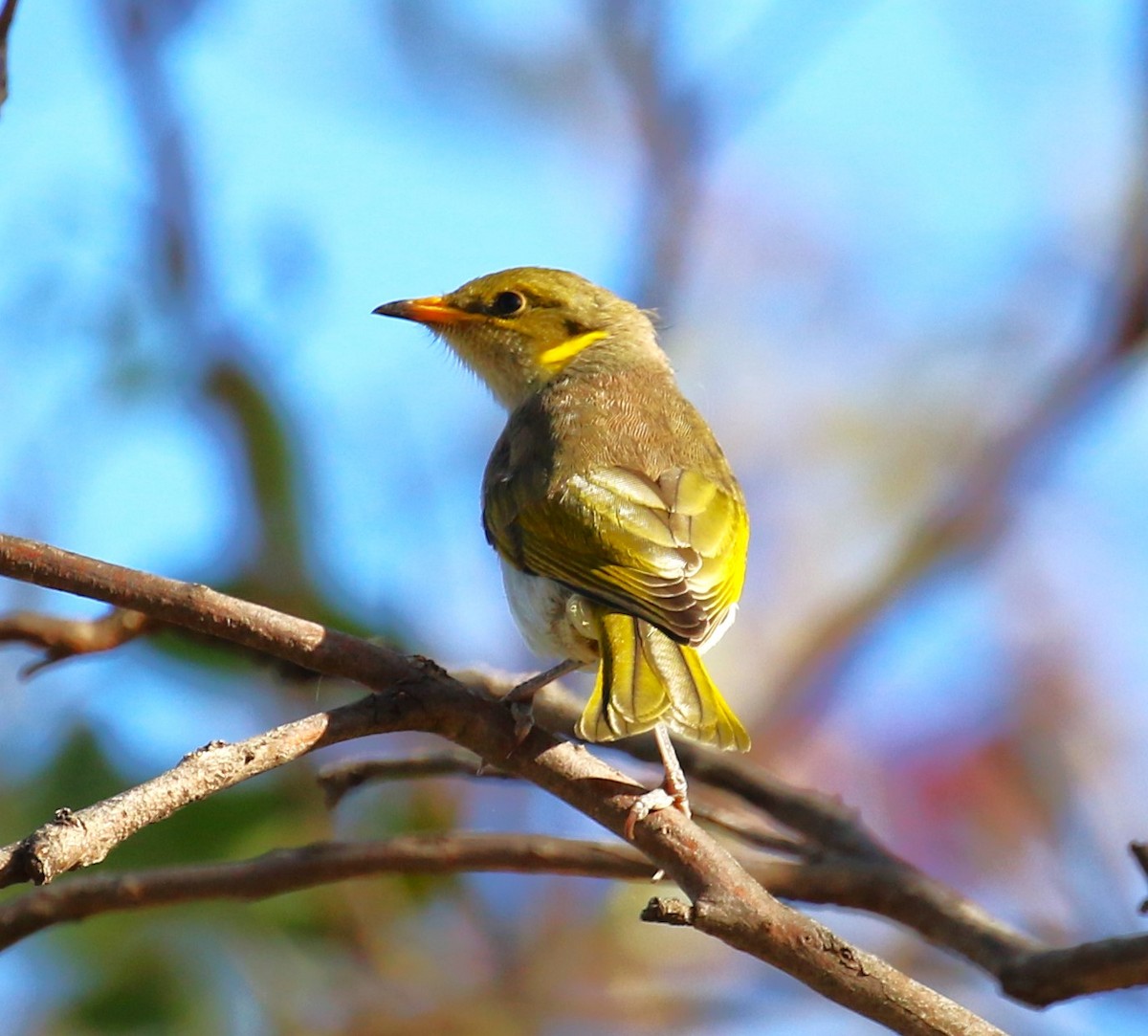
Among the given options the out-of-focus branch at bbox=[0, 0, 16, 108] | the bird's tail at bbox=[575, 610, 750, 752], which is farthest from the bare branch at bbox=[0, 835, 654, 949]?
the out-of-focus branch at bbox=[0, 0, 16, 108]

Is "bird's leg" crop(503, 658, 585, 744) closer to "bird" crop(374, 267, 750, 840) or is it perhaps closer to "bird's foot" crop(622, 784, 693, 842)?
"bird" crop(374, 267, 750, 840)

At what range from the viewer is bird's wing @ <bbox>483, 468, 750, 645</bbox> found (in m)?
3.57

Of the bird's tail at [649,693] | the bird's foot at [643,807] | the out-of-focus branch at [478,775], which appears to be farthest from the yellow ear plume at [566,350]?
the bird's foot at [643,807]

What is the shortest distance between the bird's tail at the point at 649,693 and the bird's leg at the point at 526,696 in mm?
78

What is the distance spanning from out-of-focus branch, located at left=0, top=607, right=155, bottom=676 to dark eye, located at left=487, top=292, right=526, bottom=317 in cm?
267

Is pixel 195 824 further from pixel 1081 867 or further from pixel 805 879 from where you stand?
pixel 1081 867

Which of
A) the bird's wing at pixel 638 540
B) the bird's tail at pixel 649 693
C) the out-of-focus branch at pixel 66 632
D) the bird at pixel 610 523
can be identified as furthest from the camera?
the bird's wing at pixel 638 540

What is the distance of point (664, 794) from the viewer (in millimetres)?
2660

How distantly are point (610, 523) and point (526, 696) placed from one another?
883 millimetres

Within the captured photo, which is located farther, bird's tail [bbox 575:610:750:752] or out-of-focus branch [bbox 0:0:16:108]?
bird's tail [bbox 575:610:750:752]

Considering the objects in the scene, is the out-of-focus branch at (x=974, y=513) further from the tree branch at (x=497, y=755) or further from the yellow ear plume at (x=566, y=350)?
the tree branch at (x=497, y=755)

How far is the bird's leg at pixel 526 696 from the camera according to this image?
2619mm

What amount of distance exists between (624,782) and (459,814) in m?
2.44

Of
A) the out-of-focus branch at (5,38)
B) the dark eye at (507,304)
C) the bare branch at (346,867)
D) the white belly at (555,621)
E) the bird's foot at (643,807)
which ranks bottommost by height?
the bird's foot at (643,807)
